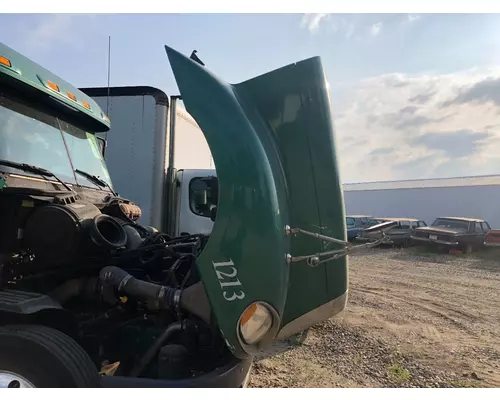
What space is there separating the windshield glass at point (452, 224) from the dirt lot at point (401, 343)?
7.71 m

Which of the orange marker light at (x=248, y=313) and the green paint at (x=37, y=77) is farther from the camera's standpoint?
the green paint at (x=37, y=77)

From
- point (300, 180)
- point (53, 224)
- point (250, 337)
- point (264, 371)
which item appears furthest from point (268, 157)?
point (264, 371)

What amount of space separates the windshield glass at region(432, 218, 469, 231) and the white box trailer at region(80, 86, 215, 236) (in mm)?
13603

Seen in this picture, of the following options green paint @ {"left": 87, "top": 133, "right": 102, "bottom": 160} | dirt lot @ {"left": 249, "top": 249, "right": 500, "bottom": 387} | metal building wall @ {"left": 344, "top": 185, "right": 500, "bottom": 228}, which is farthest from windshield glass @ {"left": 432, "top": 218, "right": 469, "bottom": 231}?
green paint @ {"left": 87, "top": 133, "right": 102, "bottom": 160}

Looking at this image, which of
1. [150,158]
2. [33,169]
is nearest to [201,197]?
[33,169]

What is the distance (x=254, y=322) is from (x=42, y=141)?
2.51m

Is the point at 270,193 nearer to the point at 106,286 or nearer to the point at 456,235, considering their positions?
the point at 106,286

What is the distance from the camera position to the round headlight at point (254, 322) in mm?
2518

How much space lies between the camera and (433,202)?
29828 mm

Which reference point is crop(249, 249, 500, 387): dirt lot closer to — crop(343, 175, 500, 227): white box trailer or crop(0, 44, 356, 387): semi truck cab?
crop(0, 44, 356, 387): semi truck cab

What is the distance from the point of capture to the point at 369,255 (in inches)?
655

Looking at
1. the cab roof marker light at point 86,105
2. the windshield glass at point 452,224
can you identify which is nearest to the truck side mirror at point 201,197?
the cab roof marker light at point 86,105

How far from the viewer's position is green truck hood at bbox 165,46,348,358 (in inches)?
98.5

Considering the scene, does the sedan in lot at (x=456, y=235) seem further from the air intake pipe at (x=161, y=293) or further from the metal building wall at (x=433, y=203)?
the air intake pipe at (x=161, y=293)
